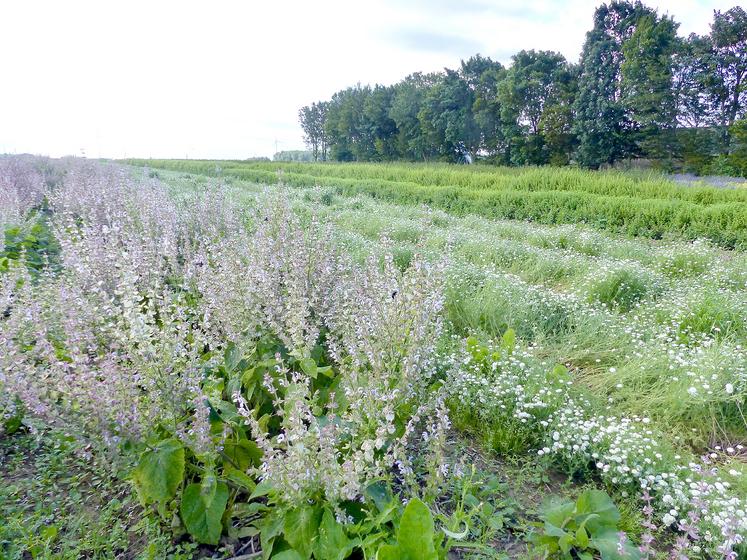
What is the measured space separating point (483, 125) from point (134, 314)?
40064 mm

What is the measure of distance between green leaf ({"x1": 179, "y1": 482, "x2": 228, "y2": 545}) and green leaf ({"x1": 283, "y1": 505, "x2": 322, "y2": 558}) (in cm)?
40

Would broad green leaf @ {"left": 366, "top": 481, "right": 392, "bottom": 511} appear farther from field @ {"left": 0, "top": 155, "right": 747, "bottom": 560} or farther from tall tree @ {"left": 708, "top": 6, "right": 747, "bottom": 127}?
tall tree @ {"left": 708, "top": 6, "right": 747, "bottom": 127}

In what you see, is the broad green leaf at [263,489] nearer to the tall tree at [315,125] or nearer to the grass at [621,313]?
the grass at [621,313]

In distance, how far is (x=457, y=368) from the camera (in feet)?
8.55

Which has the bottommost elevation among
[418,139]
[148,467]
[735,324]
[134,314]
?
[735,324]

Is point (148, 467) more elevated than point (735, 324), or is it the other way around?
point (148, 467)

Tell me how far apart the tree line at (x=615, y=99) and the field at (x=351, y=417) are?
27.4 meters

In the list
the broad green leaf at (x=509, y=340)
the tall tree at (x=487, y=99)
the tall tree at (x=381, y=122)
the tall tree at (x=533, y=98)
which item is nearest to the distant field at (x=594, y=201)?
the broad green leaf at (x=509, y=340)

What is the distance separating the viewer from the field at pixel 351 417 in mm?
1897

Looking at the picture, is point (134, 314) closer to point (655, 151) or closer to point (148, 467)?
point (148, 467)

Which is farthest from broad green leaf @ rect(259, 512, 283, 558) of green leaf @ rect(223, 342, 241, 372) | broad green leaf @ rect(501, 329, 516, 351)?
broad green leaf @ rect(501, 329, 516, 351)

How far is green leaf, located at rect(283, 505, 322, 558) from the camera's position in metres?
1.72

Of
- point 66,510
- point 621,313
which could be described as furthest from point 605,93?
point 66,510

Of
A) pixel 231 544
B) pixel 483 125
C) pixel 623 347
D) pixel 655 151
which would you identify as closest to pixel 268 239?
pixel 231 544
